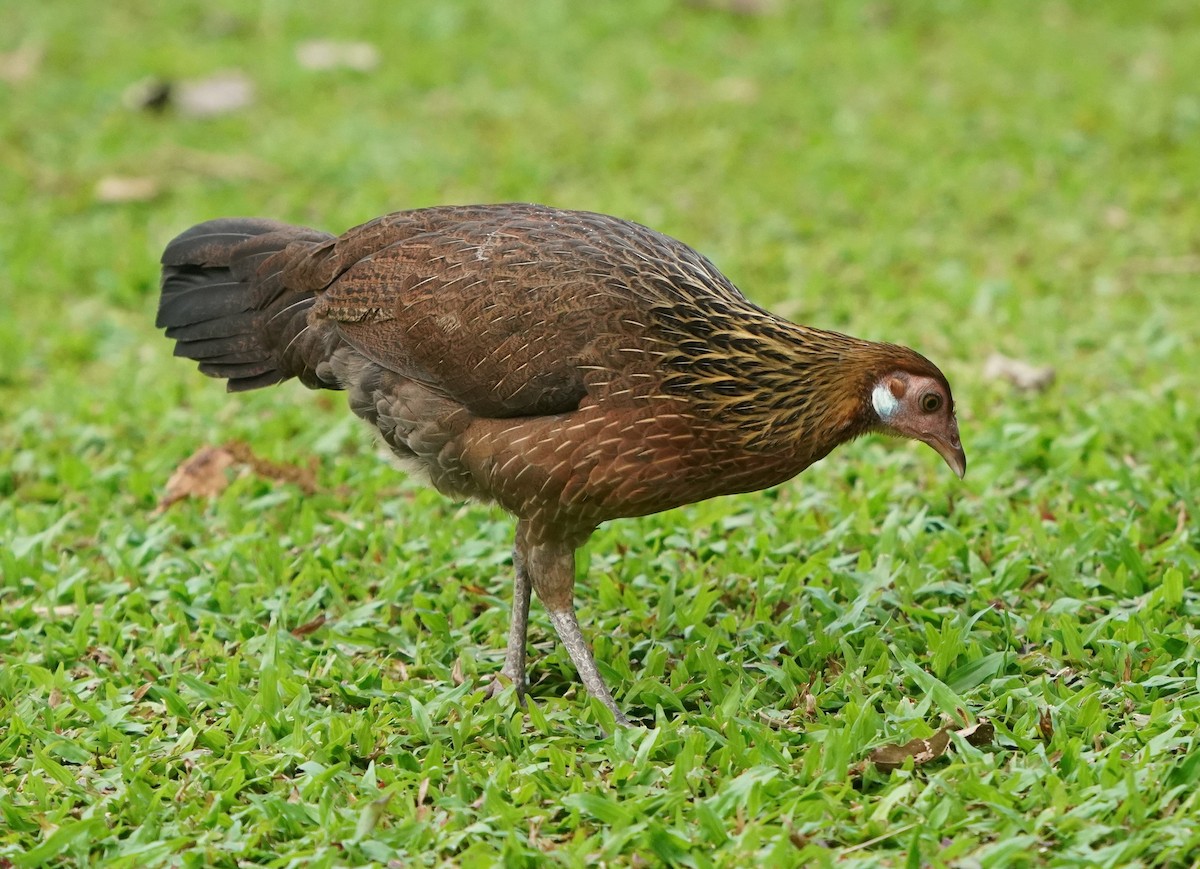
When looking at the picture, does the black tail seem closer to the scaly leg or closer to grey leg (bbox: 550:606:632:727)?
the scaly leg

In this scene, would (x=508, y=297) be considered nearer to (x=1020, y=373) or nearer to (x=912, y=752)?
(x=912, y=752)

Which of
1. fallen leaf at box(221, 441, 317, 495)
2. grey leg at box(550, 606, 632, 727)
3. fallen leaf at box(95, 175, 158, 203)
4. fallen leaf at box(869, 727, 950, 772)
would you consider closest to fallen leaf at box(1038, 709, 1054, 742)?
fallen leaf at box(869, 727, 950, 772)

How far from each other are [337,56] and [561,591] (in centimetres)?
834

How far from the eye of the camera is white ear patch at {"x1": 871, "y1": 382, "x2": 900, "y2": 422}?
14.4ft

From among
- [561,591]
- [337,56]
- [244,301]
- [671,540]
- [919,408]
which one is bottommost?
[561,591]

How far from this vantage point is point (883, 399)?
173 inches

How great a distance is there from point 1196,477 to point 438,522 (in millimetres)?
2969

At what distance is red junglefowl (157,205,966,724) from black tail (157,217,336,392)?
0.07ft

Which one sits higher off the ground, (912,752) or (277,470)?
(277,470)

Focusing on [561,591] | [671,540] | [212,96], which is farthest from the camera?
[212,96]

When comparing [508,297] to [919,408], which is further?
[508,297]

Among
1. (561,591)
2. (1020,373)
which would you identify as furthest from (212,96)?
(561,591)

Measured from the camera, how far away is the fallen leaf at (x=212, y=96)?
35.9ft

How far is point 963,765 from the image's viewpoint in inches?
153
